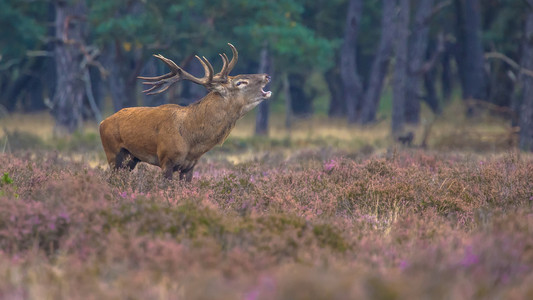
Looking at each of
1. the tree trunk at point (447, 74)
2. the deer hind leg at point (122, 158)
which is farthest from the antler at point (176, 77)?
the tree trunk at point (447, 74)

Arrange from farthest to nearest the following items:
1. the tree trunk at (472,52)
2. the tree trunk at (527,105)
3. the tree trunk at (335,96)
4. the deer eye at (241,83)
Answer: the tree trunk at (335,96)
the tree trunk at (472,52)
the tree trunk at (527,105)
the deer eye at (241,83)

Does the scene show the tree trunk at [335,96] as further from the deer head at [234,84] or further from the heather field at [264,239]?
the heather field at [264,239]

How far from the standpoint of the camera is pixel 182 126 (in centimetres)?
973

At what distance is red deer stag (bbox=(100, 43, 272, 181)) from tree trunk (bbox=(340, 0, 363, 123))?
821 inches

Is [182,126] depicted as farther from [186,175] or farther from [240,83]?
[240,83]

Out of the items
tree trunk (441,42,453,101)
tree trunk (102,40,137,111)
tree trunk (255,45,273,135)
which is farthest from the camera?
tree trunk (441,42,453,101)

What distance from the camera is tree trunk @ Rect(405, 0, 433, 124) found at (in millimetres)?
27391

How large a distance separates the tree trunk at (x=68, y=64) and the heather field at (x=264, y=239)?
13.5 m

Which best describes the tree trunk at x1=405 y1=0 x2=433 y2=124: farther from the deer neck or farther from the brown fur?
the deer neck

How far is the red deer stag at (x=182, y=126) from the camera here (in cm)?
964

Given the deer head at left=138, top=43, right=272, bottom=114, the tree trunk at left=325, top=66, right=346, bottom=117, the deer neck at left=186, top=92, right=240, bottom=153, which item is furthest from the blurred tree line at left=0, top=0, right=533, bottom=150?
the deer neck at left=186, top=92, right=240, bottom=153

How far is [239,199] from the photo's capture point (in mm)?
8891

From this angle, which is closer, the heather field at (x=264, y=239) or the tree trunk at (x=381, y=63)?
the heather field at (x=264, y=239)

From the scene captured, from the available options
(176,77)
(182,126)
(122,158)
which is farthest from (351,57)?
(182,126)
